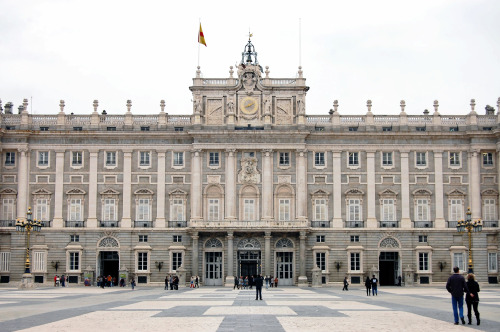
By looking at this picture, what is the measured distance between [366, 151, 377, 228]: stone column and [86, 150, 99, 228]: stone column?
25.7 metres

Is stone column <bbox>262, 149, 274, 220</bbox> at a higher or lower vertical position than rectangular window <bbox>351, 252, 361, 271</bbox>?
higher

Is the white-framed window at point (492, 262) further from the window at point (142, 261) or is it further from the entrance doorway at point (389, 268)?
the window at point (142, 261)

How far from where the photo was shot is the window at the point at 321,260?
6406cm

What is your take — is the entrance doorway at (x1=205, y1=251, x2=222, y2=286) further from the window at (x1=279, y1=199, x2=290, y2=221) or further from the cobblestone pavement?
the cobblestone pavement

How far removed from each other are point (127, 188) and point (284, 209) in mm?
14967

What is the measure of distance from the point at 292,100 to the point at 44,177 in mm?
24734

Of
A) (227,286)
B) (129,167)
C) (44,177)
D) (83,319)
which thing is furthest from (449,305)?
(44,177)

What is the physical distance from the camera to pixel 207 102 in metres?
66.3

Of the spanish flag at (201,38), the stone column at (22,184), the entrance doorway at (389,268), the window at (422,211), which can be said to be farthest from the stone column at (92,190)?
the window at (422,211)

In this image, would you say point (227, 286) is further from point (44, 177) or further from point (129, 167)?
point (44, 177)

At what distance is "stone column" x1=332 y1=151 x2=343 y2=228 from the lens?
64688 mm

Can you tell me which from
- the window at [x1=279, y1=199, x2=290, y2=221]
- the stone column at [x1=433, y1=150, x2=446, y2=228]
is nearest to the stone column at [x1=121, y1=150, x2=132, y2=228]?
the window at [x1=279, y1=199, x2=290, y2=221]

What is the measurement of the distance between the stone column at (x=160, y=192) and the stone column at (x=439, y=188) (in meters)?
25.7

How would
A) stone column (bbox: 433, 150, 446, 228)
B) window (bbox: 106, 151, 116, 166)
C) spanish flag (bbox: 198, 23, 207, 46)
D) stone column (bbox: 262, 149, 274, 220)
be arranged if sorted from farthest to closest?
spanish flag (bbox: 198, 23, 207, 46) → window (bbox: 106, 151, 116, 166) → stone column (bbox: 433, 150, 446, 228) → stone column (bbox: 262, 149, 274, 220)
